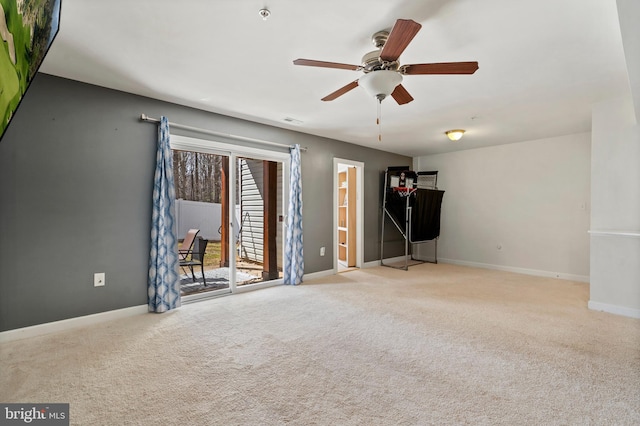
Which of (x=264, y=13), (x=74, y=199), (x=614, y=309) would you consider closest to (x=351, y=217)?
(x=614, y=309)

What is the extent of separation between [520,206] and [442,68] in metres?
4.48

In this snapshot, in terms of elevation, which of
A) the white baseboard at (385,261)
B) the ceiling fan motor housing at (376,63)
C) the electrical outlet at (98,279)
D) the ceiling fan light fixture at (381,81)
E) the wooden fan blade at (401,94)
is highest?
the ceiling fan motor housing at (376,63)

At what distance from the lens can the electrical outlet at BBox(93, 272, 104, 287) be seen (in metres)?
2.96

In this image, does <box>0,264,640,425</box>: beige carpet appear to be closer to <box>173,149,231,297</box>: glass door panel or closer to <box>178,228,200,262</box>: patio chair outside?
<box>173,149,231,297</box>: glass door panel

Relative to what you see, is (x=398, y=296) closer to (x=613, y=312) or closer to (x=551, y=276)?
(x=613, y=312)

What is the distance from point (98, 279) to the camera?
2.97 meters

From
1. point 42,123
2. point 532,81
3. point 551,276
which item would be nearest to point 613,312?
point 551,276

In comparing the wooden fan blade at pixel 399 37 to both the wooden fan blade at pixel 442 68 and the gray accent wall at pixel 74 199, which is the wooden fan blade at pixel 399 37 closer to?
the wooden fan blade at pixel 442 68

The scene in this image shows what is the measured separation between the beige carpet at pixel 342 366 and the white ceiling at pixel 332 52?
2.36 metres

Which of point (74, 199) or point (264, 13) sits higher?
point (264, 13)

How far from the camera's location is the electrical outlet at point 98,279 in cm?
296

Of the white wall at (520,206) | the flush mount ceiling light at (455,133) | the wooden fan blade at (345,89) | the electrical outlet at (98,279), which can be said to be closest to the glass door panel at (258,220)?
the electrical outlet at (98,279)

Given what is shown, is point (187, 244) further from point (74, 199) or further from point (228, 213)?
point (74, 199)

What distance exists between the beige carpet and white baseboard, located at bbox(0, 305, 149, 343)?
12 cm
